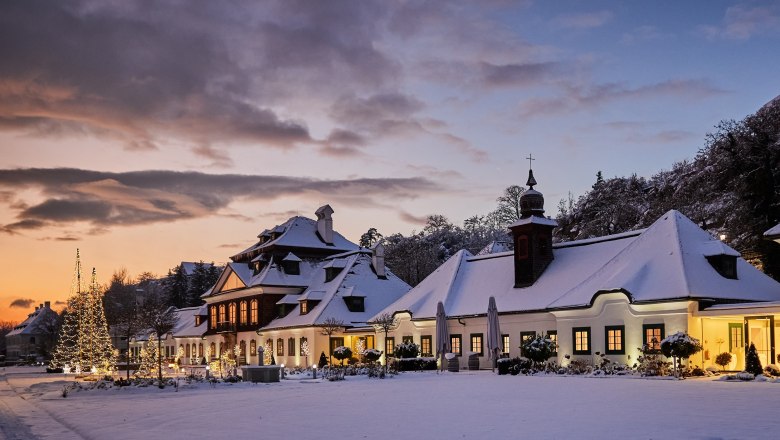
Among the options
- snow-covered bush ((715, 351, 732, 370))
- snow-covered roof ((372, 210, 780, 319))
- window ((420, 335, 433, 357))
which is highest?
snow-covered roof ((372, 210, 780, 319))

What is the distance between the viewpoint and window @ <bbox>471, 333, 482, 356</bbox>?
42.6m

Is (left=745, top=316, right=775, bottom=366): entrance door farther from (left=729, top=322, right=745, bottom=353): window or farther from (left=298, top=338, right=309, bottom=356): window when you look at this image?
(left=298, top=338, right=309, bottom=356): window

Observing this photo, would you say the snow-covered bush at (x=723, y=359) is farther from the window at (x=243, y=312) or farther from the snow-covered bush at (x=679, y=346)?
the window at (x=243, y=312)

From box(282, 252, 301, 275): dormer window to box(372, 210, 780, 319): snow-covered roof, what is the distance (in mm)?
16100

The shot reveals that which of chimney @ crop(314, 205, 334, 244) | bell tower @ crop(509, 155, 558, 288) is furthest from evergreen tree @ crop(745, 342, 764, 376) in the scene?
chimney @ crop(314, 205, 334, 244)

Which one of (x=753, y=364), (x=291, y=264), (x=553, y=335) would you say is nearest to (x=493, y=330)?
(x=553, y=335)

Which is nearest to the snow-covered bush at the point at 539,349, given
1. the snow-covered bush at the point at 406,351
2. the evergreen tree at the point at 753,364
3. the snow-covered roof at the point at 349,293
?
the snow-covered bush at the point at 406,351

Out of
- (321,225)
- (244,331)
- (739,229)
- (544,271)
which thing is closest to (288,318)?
(244,331)

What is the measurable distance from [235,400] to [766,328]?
2198 cm

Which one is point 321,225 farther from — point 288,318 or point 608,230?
point 608,230

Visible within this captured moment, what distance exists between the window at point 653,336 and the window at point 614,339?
1.01 metres

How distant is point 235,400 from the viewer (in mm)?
24562

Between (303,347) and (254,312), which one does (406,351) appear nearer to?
(303,347)

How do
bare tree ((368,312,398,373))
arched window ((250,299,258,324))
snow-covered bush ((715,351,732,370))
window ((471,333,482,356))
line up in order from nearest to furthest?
snow-covered bush ((715,351,732,370)), window ((471,333,482,356)), bare tree ((368,312,398,373)), arched window ((250,299,258,324))
